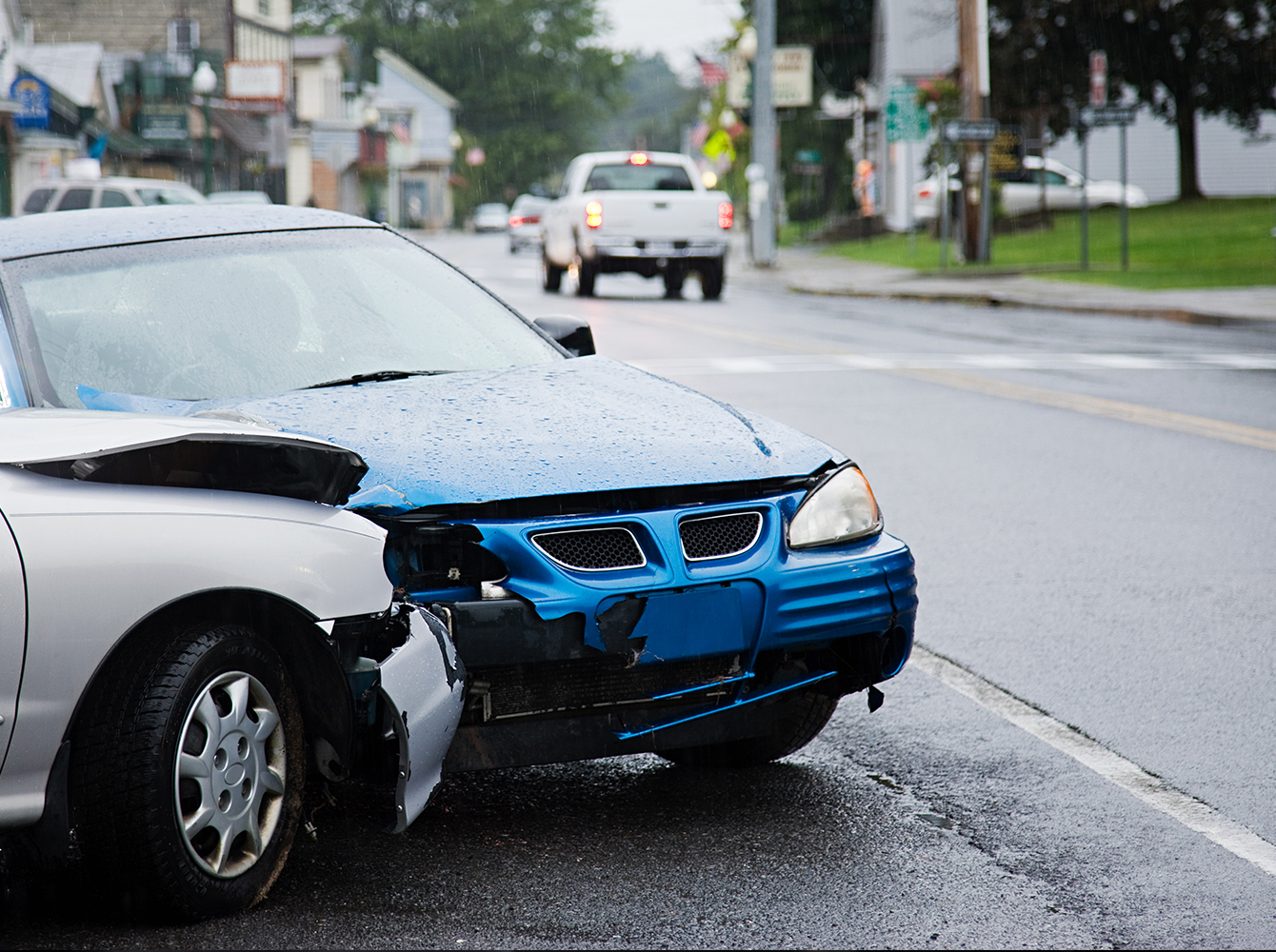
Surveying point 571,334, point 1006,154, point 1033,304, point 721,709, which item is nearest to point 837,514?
point 721,709

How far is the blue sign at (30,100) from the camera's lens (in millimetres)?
34438

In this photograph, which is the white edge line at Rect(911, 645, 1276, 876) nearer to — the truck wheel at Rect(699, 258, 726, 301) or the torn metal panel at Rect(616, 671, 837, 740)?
the torn metal panel at Rect(616, 671, 837, 740)

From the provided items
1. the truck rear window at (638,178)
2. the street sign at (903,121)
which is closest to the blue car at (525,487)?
the truck rear window at (638,178)

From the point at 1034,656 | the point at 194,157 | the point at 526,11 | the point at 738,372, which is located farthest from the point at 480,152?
the point at 1034,656

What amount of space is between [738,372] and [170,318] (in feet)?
33.9

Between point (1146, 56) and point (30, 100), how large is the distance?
2630 centimetres

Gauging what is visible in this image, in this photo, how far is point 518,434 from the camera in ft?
13.3

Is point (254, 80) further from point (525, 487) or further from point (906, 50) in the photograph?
point (525, 487)

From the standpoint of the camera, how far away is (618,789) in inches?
169

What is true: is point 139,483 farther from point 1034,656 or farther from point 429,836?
point 1034,656

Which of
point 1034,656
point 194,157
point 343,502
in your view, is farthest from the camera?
point 194,157

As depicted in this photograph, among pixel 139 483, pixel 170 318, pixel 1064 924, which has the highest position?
pixel 170 318

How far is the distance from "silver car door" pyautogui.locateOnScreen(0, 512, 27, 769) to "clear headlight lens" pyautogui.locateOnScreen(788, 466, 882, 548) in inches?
68.2

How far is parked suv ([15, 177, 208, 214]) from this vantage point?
28.3 metres
